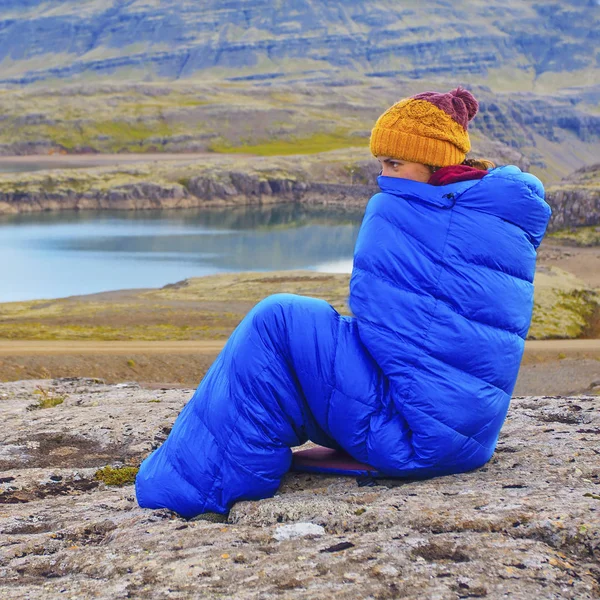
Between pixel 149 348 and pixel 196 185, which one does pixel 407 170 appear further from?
pixel 196 185

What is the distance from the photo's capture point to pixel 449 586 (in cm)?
504

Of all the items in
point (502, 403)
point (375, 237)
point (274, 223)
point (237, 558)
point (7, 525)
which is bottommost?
point (274, 223)

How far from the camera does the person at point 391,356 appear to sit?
654 cm

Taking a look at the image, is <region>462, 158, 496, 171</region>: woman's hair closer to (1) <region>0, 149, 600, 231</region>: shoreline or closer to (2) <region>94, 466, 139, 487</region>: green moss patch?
(2) <region>94, 466, 139, 487</region>: green moss patch

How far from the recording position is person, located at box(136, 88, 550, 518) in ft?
21.5

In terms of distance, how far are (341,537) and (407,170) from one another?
3049mm

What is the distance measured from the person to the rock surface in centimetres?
36

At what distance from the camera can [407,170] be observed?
23.1 ft

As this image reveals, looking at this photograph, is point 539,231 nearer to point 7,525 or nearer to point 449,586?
point 449,586

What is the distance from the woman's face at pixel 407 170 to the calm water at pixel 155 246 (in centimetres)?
5079

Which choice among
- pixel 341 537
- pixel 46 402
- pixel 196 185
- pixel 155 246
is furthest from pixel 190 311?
pixel 196 185

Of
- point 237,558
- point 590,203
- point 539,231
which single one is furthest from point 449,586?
point 590,203

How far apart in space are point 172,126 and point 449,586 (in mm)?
180721

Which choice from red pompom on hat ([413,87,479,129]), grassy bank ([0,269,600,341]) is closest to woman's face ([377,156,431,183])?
red pompom on hat ([413,87,479,129])
